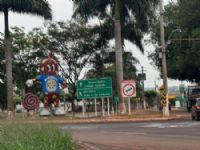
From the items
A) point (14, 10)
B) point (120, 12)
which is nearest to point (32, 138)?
point (14, 10)

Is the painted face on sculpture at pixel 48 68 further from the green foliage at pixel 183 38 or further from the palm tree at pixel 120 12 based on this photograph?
the green foliage at pixel 183 38

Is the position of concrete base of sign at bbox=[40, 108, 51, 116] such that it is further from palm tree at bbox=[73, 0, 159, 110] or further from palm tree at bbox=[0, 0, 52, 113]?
palm tree at bbox=[73, 0, 159, 110]

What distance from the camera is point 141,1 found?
161 feet

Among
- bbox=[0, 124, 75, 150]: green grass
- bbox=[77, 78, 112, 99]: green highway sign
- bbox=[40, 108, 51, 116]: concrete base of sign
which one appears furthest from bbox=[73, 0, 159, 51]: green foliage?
bbox=[0, 124, 75, 150]: green grass

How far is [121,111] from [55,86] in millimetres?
5851

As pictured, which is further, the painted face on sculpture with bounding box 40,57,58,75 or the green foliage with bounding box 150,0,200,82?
the green foliage with bounding box 150,0,200,82

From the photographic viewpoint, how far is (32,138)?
42.9ft

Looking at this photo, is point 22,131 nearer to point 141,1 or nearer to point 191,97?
point 141,1

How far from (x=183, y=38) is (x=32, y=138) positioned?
4678 centimetres

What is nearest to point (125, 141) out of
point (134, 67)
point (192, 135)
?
point (192, 135)

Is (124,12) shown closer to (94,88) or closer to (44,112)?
(94,88)

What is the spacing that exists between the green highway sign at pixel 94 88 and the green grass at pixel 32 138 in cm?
3312

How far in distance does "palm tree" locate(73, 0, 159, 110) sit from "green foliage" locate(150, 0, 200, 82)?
384cm

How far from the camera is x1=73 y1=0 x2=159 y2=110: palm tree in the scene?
163 ft
